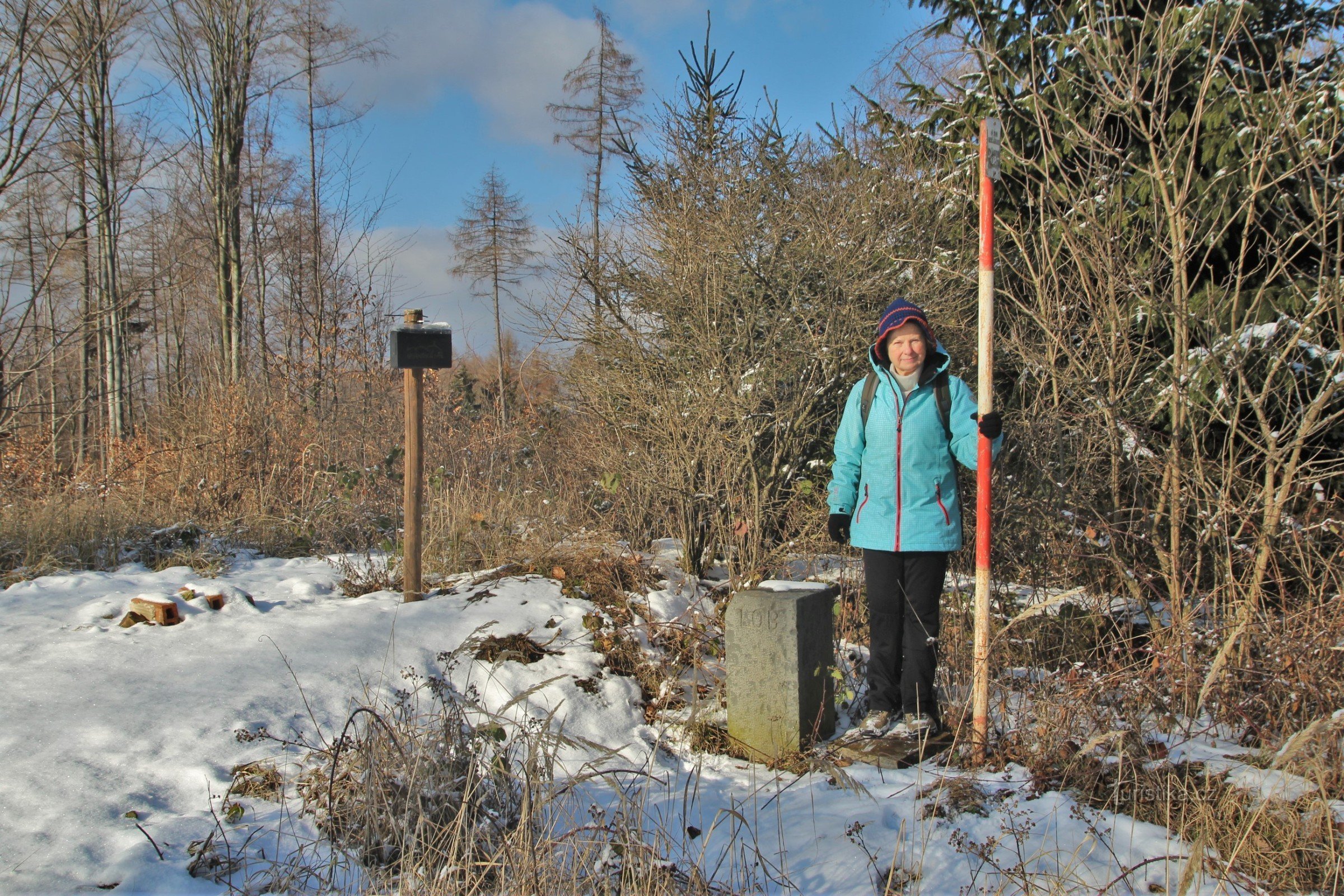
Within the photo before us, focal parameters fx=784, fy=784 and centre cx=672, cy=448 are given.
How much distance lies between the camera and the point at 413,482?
15.2ft

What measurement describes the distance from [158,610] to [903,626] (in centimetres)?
368

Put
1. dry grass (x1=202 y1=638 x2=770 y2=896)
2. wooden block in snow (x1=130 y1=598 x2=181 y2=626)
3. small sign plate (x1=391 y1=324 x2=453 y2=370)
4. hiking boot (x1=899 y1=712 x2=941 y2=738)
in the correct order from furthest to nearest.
Answer: small sign plate (x1=391 y1=324 x2=453 y2=370), wooden block in snow (x1=130 y1=598 x2=181 y2=626), hiking boot (x1=899 y1=712 x2=941 y2=738), dry grass (x1=202 y1=638 x2=770 y2=896)

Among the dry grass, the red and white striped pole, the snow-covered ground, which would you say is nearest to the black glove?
the red and white striped pole

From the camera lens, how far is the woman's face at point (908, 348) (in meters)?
3.40

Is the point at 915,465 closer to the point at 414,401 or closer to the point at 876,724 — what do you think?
the point at 876,724

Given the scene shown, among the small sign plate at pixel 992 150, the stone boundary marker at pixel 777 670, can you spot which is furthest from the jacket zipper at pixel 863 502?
the small sign plate at pixel 992 150

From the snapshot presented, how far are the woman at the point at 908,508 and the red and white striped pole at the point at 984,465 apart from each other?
0.13m

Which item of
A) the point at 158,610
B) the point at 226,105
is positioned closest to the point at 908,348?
the point at 158,610


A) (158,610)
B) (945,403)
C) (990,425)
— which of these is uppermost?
(945,403)

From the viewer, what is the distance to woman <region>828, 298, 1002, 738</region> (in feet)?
11.0

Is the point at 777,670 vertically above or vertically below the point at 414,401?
below

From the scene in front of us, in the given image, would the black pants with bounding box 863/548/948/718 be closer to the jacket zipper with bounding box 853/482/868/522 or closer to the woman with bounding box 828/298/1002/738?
the woman with bounding box 828/298/1002/738

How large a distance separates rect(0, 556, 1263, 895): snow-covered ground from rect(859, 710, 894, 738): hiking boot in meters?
0.17

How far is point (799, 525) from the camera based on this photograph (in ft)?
18.8
